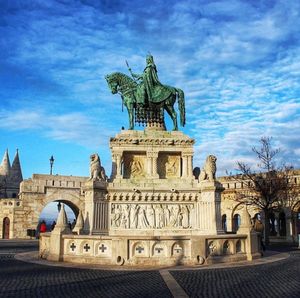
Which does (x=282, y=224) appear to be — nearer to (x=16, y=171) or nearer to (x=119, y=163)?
(x=119, y=163)

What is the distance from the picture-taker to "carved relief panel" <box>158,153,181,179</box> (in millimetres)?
20172

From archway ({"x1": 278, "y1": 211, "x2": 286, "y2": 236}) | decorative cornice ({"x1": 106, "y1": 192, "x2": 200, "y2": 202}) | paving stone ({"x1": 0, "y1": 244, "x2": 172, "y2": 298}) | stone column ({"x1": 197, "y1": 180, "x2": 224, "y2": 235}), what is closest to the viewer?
paving stone ({"x1": 0, "y1": 244, "x2": 172, "y2": 298})

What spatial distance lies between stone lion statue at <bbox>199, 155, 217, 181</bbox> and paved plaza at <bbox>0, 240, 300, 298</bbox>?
5.48 meters

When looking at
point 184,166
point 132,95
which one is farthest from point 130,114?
point 184,166

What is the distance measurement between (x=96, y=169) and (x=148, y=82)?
5845 mm

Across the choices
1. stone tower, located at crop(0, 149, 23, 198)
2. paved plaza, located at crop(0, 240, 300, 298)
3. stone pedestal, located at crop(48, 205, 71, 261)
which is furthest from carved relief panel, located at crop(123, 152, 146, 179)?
stone tower, located at crop(0, 149, 23, 198)

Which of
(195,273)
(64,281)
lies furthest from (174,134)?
(64,281)

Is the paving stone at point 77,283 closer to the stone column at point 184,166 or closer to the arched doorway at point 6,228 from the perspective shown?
the stone column at point 184,166

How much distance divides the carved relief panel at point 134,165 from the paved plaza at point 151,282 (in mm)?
7720

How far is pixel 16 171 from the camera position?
71.4 metres

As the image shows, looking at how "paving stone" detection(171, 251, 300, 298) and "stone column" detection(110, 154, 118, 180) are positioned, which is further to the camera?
"stone column" detection(110, 154, 118, 180)

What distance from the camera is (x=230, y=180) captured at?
1773 inches

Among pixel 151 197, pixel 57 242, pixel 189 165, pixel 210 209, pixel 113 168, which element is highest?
pixel 189 165

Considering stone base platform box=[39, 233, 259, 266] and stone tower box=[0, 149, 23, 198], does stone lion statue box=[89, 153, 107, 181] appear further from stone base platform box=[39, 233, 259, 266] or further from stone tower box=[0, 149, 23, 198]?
stone tower box=[0, 149, 23, 198]
